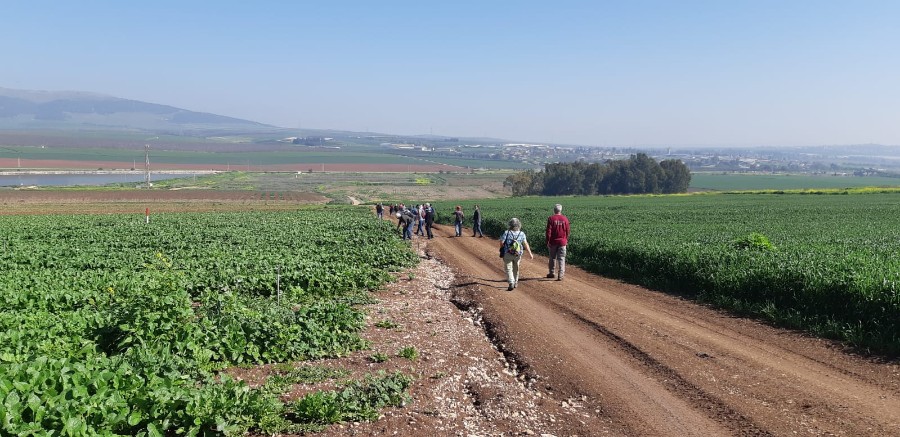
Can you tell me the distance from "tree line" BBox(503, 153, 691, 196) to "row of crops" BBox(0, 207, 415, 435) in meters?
94.9

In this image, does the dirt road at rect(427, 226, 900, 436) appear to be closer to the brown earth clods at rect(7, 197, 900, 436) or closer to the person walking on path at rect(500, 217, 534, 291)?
the brown earth clods at rect(7, 197, 900, 436)

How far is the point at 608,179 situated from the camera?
113250 mm

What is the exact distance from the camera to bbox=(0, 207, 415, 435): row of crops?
5.96 metres

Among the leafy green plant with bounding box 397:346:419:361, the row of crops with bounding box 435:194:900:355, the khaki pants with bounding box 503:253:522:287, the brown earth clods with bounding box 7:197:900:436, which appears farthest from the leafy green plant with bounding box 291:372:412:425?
the row of crops with bounding box 435:194:900:355

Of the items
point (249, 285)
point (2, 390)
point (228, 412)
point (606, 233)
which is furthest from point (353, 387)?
point (606, 233)

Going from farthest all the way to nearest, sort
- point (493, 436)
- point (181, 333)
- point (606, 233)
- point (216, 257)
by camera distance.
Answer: point (606, 233) < point (216, 257) < point (181, 333) < point (493, 436)

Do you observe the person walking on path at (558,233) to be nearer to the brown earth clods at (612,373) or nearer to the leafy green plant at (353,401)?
the brown earth clods at (612,373)

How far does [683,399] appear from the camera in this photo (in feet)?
→ 26.4

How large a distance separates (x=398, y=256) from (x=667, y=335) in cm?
1137

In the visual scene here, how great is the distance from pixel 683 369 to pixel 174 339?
25.3 feet

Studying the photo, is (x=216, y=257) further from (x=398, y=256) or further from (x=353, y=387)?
(x=353, y=387)

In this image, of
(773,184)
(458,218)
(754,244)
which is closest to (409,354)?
(754,244)

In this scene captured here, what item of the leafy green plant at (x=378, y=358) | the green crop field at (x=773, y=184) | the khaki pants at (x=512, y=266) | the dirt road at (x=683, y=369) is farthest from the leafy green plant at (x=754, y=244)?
the green crop field at (x=773, y=184)

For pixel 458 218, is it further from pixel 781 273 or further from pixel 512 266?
pixel 781 273
